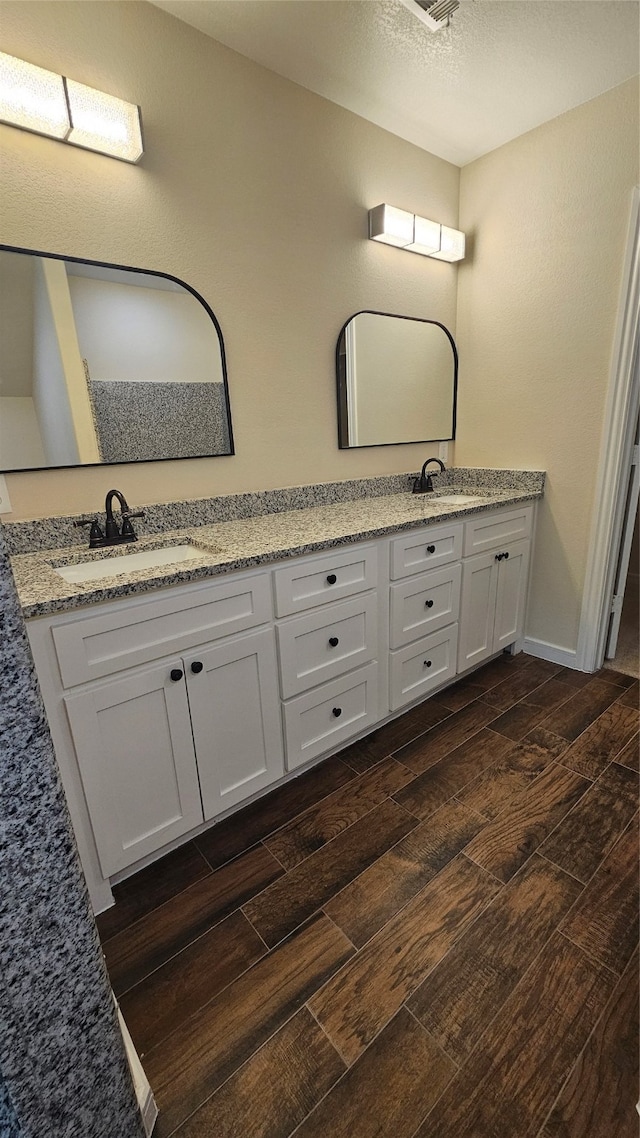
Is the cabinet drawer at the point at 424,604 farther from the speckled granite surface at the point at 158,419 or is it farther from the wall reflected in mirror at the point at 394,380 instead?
the speckled granite surface at the point at 158,419

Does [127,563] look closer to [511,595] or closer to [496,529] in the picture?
[496,529]

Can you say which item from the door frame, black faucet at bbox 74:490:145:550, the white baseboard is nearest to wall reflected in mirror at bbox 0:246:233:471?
Result: black faucet at bbox 74:490:145:550

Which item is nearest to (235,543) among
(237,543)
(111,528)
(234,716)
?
(237,543)

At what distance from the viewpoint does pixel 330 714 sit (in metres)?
1.75

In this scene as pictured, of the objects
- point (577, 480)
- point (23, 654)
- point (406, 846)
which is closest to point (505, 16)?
point (577, 480)

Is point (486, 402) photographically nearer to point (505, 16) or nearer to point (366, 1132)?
point (505, 16)

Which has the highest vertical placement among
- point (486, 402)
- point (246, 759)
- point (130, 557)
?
point (486, 402)

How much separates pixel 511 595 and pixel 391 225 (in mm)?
1833

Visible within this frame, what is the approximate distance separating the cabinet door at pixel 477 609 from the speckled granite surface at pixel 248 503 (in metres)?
0.55

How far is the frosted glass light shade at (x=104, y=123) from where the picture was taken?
137 centimetres

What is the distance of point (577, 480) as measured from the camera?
2301 millimetres

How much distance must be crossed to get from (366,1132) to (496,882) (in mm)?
640

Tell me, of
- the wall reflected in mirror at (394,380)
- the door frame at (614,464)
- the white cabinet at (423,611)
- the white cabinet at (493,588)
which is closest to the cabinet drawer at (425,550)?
the white cabinet at (423,611)

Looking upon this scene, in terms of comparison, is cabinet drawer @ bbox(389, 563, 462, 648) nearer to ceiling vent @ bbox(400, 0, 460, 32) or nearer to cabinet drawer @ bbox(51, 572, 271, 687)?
cabinet drawer @ bbox(51, 572, 271, 687)
